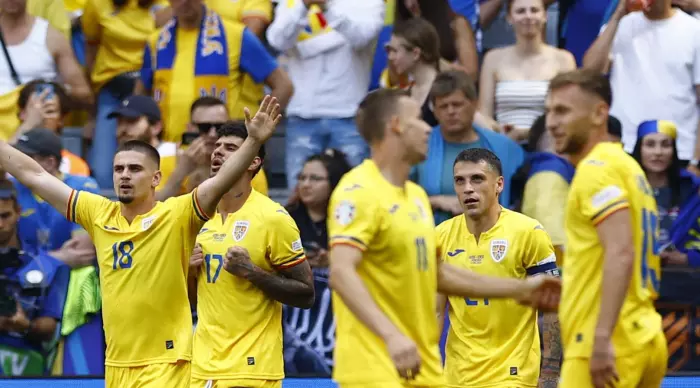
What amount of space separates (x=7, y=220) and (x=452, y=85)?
359 cm

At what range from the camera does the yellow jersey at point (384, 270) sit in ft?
20.9

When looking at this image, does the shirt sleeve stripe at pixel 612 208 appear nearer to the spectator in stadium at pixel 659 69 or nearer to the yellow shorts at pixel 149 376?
the yellow shorts at pixel 149 376

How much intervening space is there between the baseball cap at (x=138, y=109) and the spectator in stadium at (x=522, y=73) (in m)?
2.72

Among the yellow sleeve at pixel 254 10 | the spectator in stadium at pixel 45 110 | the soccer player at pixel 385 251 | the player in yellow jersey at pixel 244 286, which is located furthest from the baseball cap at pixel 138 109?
the soccer player at pixel 385 251

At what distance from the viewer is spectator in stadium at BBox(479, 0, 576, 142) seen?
11336 mm

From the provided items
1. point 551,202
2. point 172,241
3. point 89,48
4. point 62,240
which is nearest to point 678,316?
point 551,202

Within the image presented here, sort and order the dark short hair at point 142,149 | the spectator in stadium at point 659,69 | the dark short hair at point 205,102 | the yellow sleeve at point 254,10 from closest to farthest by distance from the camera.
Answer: the dark short hair at point 142,149
the dark short hair at point 205,102
the spectator in stadium at point 659,69
the yellow sleeve at point 254,10

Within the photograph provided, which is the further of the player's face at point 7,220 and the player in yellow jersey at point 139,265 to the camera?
the player's face at point 7,220

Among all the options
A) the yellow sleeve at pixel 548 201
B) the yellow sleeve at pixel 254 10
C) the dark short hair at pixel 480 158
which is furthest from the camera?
the yellow sleeve at pixel 254 10

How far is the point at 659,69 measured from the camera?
37.7ft

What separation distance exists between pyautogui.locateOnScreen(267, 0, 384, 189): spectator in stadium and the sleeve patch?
5.36m

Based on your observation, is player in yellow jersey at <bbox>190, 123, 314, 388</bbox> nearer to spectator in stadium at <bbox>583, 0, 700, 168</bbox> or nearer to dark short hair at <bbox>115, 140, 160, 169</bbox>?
dark short hair at <bbox>115, 140, 160, 169</bbox>

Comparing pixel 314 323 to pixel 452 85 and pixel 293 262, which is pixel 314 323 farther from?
pixel 293 262

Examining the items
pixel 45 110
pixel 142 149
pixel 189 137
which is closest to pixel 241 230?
pixel 142 149
